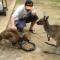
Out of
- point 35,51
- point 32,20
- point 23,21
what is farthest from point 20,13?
point 35,51

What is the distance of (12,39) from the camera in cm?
645

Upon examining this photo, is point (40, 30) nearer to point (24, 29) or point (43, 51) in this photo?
point (24, 29)

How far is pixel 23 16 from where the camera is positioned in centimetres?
718

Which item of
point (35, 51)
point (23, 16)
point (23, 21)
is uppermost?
point (23, 16)

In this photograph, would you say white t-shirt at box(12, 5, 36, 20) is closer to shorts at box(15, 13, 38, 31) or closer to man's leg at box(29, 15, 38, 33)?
shorts at box(15, 13, 38, 31)

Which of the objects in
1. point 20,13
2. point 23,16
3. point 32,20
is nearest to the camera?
point 20,13

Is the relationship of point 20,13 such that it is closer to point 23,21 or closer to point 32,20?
point 23,21

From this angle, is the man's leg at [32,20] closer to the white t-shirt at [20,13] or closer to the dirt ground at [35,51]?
the dirt ground at [35,51]

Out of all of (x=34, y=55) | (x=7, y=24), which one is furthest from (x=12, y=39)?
(x=7, y=24)

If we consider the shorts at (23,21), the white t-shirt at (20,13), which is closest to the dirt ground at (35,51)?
the shorts at (23,21)

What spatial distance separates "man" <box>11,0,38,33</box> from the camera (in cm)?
687

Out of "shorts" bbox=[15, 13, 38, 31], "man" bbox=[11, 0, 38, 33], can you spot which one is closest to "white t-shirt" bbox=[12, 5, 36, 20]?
"man" bbox=[11, 0, 38, 33]

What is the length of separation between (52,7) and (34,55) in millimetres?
4156

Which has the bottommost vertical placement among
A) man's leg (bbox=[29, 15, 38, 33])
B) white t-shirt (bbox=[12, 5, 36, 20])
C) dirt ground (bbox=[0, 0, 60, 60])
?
dirt ground (bbox=[0, 0, 60, 60])
